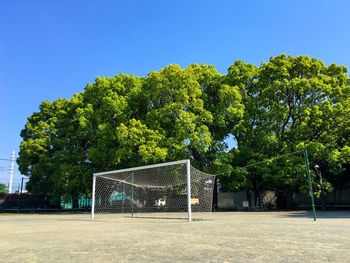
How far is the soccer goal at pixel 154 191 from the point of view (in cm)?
1961

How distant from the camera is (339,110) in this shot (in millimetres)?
21828

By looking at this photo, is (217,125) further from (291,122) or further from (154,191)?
(154,191)

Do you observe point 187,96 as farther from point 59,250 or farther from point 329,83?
point 59,250

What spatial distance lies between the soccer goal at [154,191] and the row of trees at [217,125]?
2.06 metres

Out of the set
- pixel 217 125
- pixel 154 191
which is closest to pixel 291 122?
pixel 217 125

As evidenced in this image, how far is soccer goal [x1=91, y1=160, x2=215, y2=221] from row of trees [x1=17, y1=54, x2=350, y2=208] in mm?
2056

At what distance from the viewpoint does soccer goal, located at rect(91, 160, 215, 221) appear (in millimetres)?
A: 19609

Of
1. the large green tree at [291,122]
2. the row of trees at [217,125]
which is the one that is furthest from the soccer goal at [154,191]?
the large green tree at [291,122]

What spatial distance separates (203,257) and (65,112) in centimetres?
2905

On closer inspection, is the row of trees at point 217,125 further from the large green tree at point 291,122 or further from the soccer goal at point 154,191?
the soccer goal at point 154,191

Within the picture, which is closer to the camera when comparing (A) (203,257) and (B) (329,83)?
(A) (203,257)

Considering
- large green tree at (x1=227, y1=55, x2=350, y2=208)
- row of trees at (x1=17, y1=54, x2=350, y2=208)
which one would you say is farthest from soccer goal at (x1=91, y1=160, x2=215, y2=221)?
large green tree at (x1=227, y1=55, x2=350, y2=208)

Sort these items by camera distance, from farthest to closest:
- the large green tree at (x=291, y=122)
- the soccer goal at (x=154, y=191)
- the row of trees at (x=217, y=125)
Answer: the row of trees at (x=217, y=125) → the large green tree at (x=291, y=122) → the soccer goal at (x=154, y=191)

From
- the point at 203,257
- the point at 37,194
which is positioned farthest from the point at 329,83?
the point at 37,194
